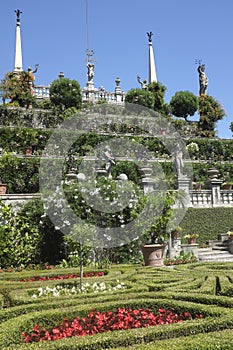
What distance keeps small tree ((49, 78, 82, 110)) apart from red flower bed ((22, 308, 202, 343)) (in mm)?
22647

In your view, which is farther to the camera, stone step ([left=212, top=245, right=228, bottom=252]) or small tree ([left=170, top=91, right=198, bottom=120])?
small tree ([left=170, top=91, right=198, bottom=120])

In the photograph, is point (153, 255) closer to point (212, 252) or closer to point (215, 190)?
point (212, 252)

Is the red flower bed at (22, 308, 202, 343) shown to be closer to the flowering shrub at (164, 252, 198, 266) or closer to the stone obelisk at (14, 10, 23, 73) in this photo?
the flowering shrub at (164, 252, 198, 266)

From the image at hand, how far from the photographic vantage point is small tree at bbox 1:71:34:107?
26.3 meters

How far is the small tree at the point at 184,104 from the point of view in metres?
31.2

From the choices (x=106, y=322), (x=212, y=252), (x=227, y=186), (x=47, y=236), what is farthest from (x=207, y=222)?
(x=106, y=322)

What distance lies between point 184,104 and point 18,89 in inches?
474

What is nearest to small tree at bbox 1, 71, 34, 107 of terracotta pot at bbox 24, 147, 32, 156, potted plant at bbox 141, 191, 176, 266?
terracotta pot at bbox 24, 147, 32, 156

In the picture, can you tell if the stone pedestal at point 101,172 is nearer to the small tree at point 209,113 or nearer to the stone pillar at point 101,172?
the stone pillar at point 101,172

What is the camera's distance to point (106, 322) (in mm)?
5043

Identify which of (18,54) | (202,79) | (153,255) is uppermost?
(18,54)

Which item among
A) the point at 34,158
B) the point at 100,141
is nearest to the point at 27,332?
the point at 34,158

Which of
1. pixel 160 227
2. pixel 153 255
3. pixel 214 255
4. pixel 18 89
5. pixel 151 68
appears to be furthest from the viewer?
pixel 151 68

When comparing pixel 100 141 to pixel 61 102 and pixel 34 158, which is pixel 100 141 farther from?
pixel 61 102
